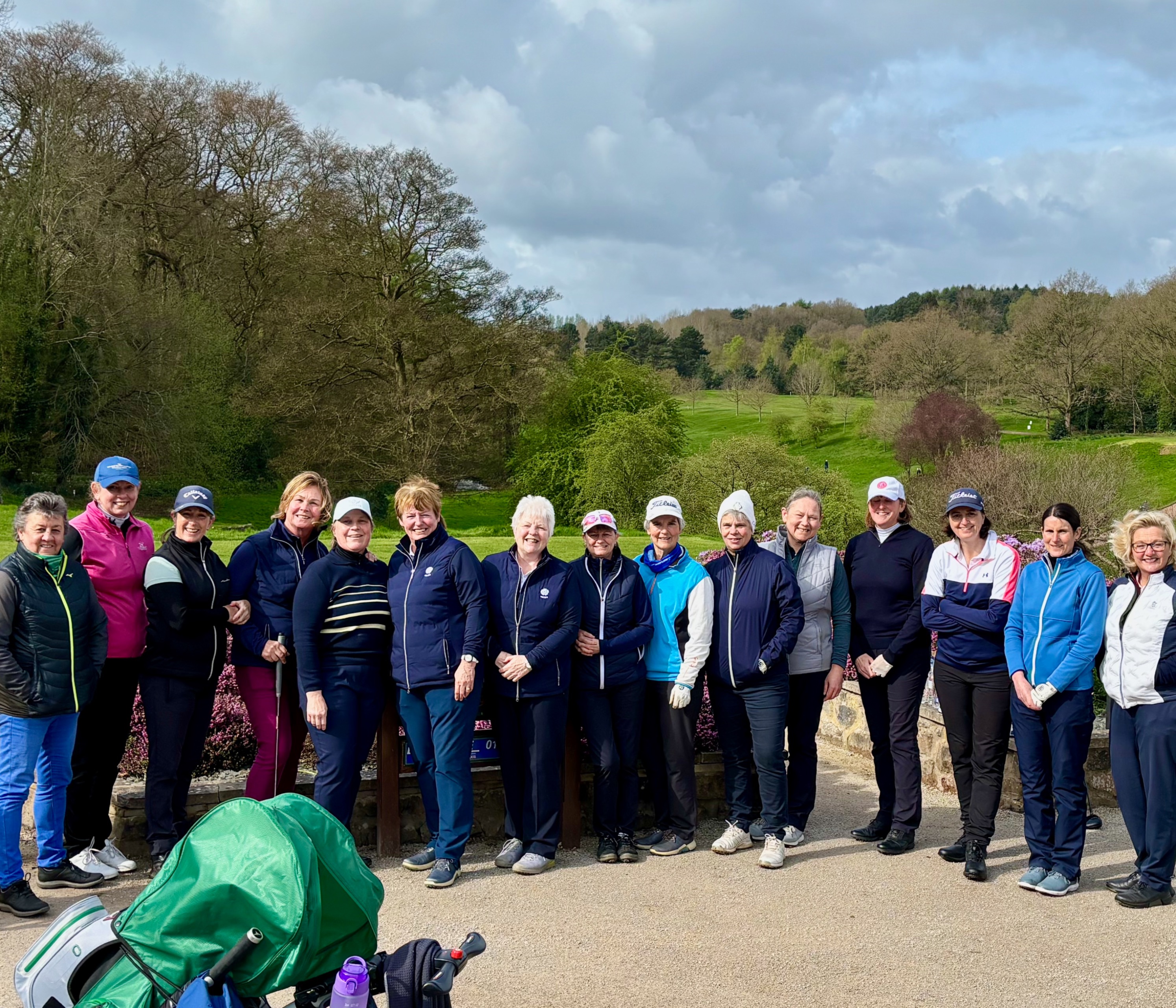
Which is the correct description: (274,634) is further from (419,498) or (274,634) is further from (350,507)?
(419,498)

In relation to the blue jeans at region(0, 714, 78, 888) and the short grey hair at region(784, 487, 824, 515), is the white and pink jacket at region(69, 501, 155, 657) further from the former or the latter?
the short grey hair at region(784, 487, 824, 515)

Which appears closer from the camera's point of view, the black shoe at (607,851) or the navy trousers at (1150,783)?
the navy trousers at (1150,783)

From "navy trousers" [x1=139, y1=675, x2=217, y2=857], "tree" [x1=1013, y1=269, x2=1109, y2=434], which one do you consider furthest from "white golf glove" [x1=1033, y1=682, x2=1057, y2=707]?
"tree" [x1=1013, y1=269, x2=1109, y2=434]

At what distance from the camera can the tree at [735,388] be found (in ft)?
265

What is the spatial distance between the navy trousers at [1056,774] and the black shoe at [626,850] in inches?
83.0

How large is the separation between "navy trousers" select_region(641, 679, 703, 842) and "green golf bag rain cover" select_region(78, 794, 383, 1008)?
345 centimetres

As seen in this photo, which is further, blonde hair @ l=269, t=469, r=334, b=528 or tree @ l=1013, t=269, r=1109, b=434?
tree @ l=1013, t=269, r=1109, b=434

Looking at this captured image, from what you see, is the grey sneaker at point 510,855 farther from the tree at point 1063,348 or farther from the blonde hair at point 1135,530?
the tree at point 1063,348

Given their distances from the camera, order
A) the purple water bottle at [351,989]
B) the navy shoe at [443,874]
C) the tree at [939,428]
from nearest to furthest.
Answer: the purple water bottle at [351,989] < the navy shoe at [443,874] < the tree at [939,428]

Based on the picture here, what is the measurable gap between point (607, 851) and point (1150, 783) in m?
2.84

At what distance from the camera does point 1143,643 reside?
5367 mm

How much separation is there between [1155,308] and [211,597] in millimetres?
52426

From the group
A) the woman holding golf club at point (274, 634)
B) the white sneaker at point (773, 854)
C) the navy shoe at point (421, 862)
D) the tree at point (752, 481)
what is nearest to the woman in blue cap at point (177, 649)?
the woman holding golf club at point (274, 634)

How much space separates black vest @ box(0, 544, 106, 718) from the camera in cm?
507
